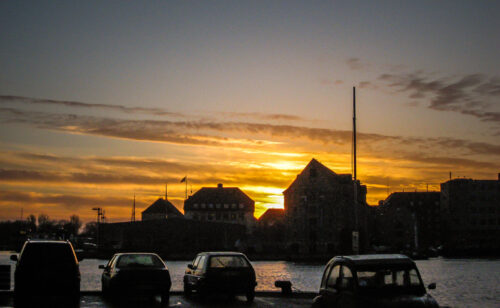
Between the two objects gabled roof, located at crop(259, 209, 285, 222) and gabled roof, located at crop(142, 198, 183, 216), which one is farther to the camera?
gabled roof, located at crop(259, 209, 285, 222)

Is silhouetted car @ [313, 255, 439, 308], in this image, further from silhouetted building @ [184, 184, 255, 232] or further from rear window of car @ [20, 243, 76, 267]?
silhouetted building @ [184, 184, 255, 232]

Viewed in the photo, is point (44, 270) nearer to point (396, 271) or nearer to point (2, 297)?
point (2, 297)

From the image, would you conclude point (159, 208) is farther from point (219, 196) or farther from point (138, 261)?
point (138, 261)

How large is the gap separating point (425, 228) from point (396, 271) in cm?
16184

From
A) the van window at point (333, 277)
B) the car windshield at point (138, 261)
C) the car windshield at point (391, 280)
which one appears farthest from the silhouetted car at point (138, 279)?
the car windshield at point (391, 280)

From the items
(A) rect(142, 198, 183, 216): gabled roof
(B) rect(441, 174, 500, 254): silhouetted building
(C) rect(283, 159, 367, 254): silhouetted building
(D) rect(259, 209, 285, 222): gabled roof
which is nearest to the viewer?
(C) rect(283, 159, 367, 254): silhouetted building

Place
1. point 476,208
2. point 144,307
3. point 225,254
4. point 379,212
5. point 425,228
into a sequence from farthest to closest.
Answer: point 425,228, point 476,208, point 379,212, point 225,254, point 144,307

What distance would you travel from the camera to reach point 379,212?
145125mm

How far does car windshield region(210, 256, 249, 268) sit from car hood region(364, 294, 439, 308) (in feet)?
36.2

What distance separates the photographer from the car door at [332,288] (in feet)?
46.2

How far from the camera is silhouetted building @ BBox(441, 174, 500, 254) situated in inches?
6176

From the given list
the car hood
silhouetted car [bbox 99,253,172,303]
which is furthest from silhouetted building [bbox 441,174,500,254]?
the car hood

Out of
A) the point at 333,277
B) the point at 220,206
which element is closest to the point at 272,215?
the point at 220,206

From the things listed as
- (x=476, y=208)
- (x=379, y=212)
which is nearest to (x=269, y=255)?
(x=379, y=212)
